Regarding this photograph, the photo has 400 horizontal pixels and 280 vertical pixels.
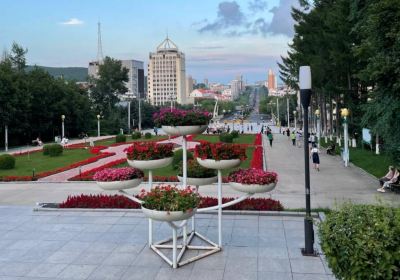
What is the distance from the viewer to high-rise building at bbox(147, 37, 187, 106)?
11494cm

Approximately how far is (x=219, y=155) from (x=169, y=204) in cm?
144

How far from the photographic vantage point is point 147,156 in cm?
756

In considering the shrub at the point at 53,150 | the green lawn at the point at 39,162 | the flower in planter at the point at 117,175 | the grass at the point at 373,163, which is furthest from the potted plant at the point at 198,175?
the shrub at the point at 53,150

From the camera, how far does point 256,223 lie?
9820 millimetres

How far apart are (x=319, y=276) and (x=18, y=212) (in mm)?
8151

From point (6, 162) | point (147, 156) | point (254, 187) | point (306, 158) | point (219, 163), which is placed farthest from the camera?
point (6, 162)

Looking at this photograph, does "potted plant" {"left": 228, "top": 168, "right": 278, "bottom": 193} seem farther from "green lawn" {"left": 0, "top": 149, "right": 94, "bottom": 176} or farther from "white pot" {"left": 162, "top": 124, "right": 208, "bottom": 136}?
"green lawn" {"left": 0, "top": 149, "right": 94, "bottom": 176}

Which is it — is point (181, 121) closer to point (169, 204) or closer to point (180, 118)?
point (180, 118)

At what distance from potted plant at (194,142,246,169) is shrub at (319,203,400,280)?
318cm

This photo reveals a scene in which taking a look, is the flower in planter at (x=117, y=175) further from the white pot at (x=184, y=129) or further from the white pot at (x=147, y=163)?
the white pot at (x=184, y=129)

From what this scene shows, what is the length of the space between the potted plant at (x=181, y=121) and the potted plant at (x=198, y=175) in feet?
2.73

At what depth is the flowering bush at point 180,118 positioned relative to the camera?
24.9 feet

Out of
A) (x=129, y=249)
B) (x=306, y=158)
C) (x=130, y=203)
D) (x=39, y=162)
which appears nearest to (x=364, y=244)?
(x=306, y=158)

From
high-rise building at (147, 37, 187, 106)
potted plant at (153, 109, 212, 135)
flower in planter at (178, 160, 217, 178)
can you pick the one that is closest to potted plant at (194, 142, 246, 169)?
potted plant at (153, 109, 212, 135)
